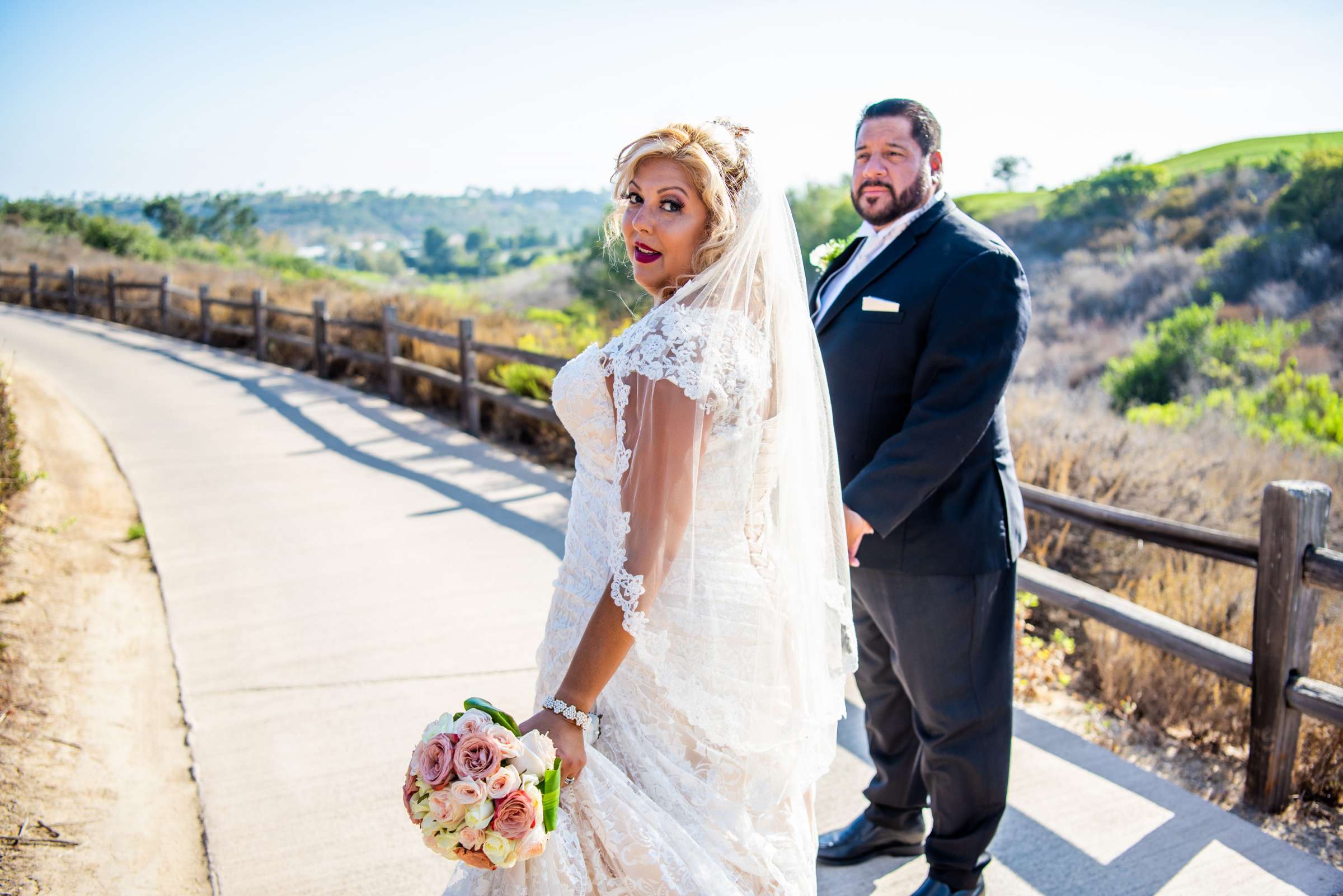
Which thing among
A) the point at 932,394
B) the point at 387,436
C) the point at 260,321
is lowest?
the point at 387,436

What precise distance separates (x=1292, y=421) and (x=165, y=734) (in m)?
8.77

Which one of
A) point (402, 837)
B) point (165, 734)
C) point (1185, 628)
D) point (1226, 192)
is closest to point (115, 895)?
point (402, 837)

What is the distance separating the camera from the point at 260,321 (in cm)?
1408

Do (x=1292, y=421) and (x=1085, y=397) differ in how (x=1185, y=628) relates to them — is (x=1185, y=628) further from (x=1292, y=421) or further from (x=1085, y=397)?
(x=1085, y=397)

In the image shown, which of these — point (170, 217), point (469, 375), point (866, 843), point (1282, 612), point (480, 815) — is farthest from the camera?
point (170, 217)

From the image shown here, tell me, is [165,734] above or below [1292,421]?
below

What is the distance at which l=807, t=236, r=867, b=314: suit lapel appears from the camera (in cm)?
274

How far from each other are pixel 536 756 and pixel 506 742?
7 centimetres

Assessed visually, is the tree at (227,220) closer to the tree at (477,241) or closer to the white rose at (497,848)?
the tree at (477,241)

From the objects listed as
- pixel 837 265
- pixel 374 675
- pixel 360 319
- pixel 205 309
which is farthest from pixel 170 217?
pixel 837 265

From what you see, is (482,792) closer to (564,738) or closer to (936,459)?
(564,738)

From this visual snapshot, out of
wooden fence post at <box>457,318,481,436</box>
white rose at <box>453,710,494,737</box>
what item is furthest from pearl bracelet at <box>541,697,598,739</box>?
wooden fence post at <box>457,318,481,436</box>

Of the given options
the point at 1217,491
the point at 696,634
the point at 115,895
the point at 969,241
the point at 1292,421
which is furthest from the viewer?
the point at 1292,421

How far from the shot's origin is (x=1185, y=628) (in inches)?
132
